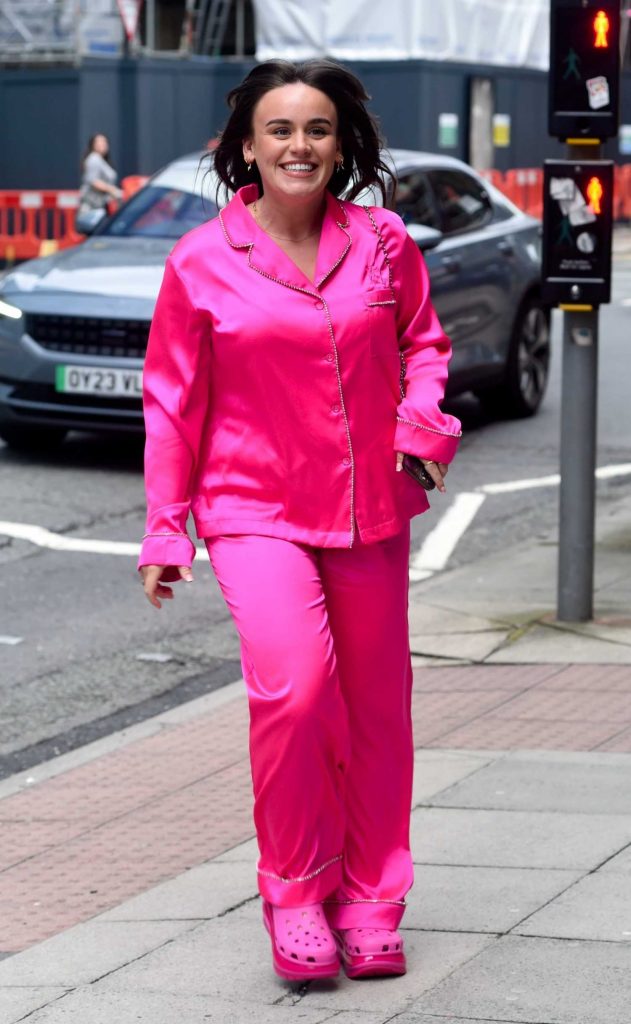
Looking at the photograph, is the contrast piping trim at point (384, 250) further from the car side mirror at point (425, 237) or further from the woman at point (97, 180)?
the woman at point (97, 180)

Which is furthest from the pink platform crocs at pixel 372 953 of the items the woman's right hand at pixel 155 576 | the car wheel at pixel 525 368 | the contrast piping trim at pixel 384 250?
the car wheel at pixel 525 368

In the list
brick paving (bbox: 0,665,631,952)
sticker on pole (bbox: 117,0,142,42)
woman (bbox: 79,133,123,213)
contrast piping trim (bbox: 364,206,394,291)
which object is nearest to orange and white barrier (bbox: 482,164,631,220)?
sticker on pole (bbox: 117,0,142,42)

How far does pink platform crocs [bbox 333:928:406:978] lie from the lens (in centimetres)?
363

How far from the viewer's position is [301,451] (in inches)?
142

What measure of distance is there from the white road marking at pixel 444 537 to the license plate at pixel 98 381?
1814 millimetres

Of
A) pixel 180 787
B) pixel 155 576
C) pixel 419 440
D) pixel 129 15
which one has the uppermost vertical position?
pixel 129 15

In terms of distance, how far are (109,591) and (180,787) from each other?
104 inches

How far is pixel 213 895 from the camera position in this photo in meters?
4.25

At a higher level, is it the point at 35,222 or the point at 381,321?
the point at 381,321

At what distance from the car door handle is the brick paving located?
17.1 ft

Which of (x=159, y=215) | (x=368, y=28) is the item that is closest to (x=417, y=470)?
(x=159, y=215)

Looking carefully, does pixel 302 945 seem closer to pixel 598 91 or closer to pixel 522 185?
pixel 598 91

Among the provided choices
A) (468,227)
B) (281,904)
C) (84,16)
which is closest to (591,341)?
(281,904)

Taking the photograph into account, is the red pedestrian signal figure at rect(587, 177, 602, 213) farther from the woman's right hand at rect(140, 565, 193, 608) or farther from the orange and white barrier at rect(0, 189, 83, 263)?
the orange and white barrier at rect(0, 189, 83, 263)
